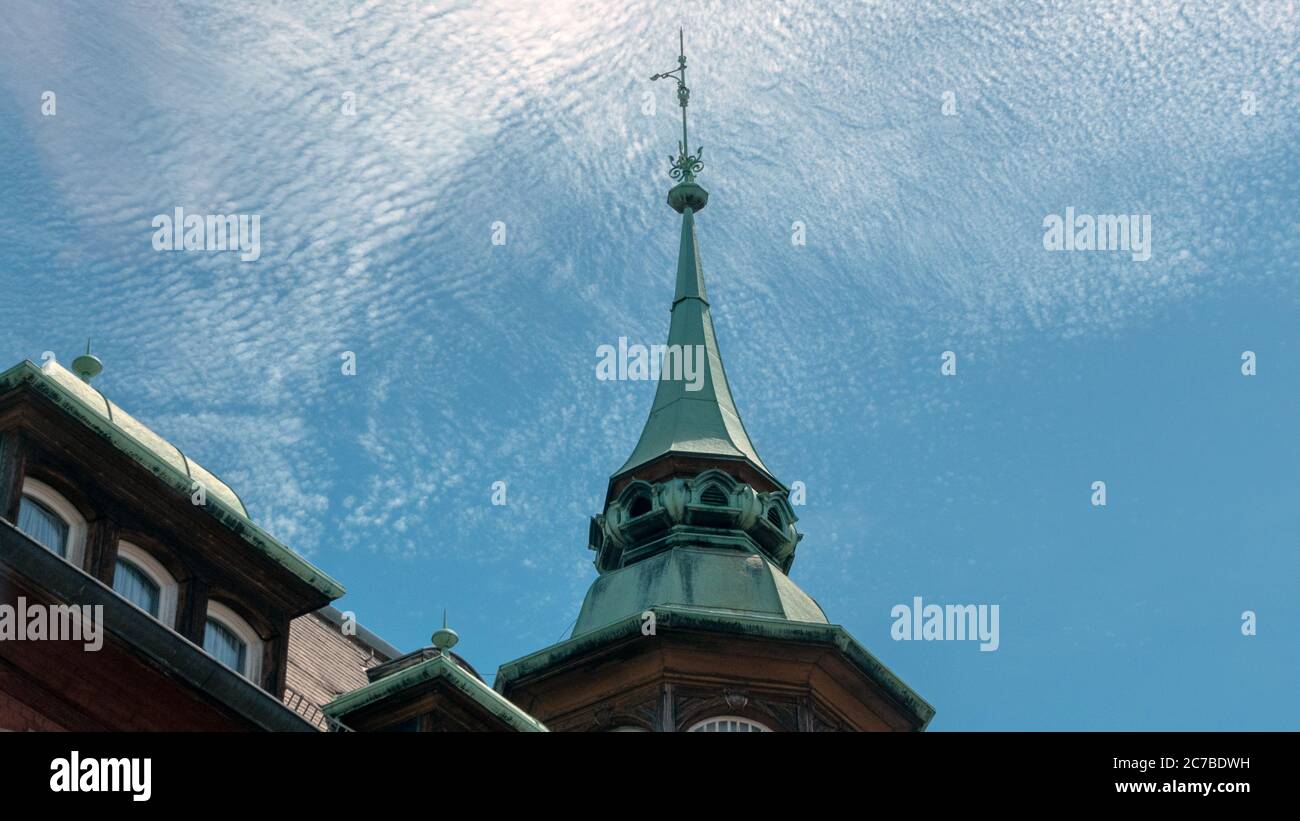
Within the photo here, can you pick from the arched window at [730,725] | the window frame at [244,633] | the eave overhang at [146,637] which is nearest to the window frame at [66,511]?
the window frame at [244,633]

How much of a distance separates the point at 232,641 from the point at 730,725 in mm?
13363

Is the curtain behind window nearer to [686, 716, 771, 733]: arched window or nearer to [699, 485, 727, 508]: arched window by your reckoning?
[686, 716, 771, 733]: arched window

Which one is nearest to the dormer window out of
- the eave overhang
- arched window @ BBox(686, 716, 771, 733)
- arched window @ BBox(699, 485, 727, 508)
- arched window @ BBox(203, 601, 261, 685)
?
arched window @ BBox(203, 601, 261, 685)

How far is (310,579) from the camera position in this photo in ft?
141

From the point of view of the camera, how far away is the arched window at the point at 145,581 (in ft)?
134

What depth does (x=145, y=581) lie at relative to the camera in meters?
41.1

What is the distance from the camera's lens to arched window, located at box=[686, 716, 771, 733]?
174 feet

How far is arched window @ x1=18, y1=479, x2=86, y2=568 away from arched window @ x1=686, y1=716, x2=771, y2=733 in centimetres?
1556

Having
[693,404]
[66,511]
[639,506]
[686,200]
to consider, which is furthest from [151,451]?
[686,200]

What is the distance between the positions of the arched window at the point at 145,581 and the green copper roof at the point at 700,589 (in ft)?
49.4

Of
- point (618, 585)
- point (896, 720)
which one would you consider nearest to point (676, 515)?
point (618, 585)
